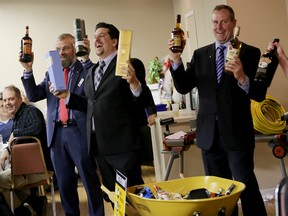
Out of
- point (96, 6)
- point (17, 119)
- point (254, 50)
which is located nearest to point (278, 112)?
point (254, 50)

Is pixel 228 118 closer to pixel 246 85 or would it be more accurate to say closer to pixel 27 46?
pixel 246 85

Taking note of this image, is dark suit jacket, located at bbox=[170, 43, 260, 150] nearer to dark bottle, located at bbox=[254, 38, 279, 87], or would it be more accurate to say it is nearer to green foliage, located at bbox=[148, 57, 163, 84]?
dark bottle, located at bbox=[254, 38, 279, 87]

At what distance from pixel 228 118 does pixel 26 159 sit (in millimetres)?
1904

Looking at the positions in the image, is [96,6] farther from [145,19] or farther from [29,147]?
[29,147]

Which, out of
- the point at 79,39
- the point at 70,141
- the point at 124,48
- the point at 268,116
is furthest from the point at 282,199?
the point at 268,116

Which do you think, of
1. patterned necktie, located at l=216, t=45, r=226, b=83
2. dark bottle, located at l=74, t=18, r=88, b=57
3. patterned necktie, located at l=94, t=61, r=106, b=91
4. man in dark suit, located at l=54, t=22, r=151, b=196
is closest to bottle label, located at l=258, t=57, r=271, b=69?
patterned necktie, located at l=216, t=45, r=226, b=83

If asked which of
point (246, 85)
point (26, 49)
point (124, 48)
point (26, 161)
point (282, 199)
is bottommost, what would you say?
point (26, 161)

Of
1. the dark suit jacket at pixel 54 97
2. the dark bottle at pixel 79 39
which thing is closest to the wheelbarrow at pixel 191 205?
the dark bottle at pixel 79 39

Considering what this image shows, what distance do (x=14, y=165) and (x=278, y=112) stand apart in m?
2.28

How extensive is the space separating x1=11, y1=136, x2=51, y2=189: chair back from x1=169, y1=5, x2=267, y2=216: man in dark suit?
1.61 metres

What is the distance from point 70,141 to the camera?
2725 mm

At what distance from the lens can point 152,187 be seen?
158 cm

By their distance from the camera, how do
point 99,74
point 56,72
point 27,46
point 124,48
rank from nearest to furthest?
point 124,48, point 56,72, point 99,74, point 27,46

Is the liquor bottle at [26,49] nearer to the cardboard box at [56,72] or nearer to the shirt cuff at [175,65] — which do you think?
the cardboard box at [56,72]
